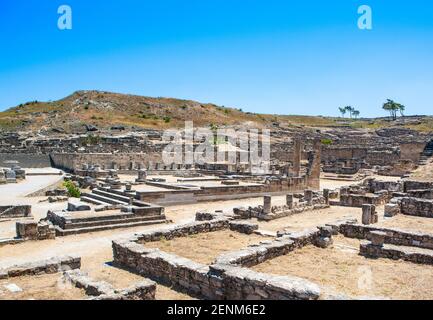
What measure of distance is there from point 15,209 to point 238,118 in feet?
276

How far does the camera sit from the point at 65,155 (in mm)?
40469

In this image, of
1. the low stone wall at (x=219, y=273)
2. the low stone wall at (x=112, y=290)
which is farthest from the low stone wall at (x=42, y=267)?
the low stone wall at (x=219, y=273)

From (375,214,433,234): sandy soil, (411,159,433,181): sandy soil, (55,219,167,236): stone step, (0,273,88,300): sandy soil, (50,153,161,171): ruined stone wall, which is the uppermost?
(50,153,161,171): ruined stone wall

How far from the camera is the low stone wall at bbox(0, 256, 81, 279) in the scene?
8891 mm

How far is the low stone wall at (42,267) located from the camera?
889 centimetres

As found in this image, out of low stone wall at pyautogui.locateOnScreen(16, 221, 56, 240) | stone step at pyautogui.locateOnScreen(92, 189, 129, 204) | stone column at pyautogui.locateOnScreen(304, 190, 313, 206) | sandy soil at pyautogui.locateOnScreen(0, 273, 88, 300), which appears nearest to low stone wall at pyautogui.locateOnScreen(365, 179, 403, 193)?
stone column at pyautogui.locateOnScreen(304, 190, 313, 206)

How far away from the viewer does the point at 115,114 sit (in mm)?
79688

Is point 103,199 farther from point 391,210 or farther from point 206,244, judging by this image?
point 391,210

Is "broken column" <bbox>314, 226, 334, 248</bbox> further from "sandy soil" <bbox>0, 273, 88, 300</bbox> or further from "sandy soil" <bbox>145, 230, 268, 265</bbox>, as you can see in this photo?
"sandy soil" <bbox>0, 273, 88, 300</bbox>

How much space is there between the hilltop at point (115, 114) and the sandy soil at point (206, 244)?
169ft

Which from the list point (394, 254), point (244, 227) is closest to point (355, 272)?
point (394, 254)

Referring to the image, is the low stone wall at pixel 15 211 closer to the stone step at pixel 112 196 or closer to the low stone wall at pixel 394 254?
the stone step at pixel 112 196

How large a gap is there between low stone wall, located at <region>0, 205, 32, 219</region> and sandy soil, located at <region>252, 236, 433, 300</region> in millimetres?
12510

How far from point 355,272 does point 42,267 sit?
284 inches
